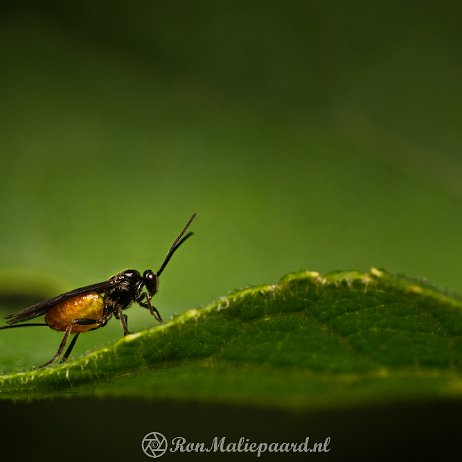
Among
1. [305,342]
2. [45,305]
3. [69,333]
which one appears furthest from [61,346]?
[305,342]

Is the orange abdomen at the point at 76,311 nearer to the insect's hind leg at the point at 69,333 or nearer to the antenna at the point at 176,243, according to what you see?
the insect's hind leg at the point at 69,333

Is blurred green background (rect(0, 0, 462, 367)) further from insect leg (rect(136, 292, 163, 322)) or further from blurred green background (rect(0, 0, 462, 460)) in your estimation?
insect leg (rect(136, 292, 163, 322))

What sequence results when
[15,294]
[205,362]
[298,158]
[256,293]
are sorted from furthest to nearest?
[298,158] < [15,294] < [205,362] < [256,293]

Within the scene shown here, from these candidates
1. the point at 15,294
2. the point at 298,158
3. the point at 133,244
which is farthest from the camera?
the point at 298,158

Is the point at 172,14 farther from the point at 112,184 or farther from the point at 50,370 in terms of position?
the point at 50,370

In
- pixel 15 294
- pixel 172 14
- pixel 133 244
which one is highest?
pixel 172 14

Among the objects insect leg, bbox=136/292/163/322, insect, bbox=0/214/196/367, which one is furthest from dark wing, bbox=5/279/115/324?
insect leg, bbox=136/292/163/322

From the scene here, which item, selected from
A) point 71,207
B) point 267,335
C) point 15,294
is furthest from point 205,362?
point 71,207

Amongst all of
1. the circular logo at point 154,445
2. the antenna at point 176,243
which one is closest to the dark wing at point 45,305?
the antenna at point 176,243

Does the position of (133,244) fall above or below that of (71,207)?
below
